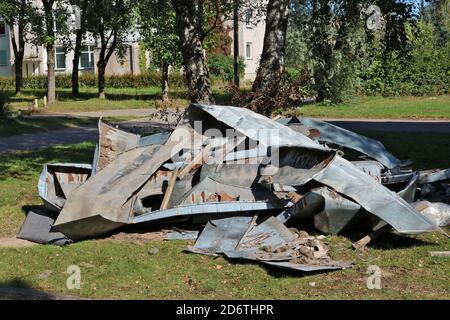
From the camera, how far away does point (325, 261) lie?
651 cm

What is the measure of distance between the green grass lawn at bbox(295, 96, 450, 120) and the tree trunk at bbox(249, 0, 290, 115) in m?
7.73

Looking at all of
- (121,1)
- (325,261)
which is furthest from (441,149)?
(121,1)

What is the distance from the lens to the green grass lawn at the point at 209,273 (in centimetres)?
584

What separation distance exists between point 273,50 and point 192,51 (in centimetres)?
148

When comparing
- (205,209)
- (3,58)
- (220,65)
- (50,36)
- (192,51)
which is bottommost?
(205,209)

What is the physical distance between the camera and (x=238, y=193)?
7770 millimetres

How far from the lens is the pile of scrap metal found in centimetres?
705

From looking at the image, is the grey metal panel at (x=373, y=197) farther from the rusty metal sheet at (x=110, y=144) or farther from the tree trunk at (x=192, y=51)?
the tree trunk at (x=192, y=51)

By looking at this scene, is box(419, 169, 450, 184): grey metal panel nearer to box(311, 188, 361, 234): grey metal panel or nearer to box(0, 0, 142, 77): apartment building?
box(311, 188, 361, 234): grey metal panel

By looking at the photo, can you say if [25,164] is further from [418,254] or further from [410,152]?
[418,254]

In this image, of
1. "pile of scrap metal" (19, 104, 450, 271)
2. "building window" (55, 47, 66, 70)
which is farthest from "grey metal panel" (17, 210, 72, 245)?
"building window" (55, 47, 66, 70)

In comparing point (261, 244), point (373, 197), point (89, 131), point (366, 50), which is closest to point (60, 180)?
point (261, 244)

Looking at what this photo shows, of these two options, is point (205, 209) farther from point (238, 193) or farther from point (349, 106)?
point (349, 106)

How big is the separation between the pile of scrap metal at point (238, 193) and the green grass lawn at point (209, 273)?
19 cm
